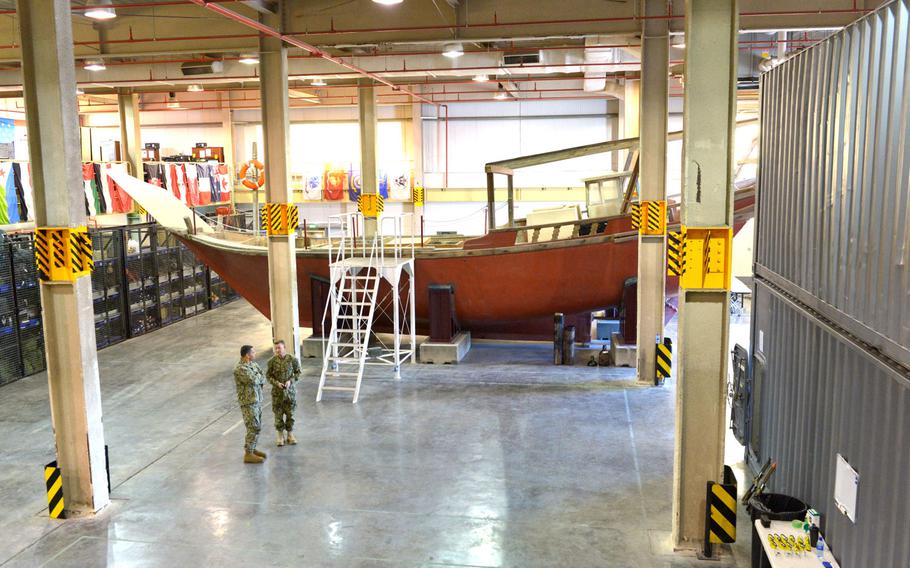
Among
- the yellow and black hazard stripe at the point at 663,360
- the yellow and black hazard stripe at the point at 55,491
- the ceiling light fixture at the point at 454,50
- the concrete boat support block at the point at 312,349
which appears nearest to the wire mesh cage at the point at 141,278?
the concrete boat support block at the point at 312,349

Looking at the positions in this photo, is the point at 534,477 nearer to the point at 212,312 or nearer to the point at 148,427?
the point at 148,427

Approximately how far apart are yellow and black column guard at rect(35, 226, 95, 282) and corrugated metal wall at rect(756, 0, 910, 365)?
23.7 ft

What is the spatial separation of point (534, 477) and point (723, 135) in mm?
4613

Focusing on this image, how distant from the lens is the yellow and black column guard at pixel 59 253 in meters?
7.82

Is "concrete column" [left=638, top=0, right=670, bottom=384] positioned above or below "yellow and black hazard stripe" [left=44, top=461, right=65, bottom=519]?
above

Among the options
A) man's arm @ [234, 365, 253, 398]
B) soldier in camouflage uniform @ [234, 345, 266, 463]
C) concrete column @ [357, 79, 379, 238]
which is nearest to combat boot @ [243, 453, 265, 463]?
soldier in camouflage uniform @ [234, 345, 266, 463]

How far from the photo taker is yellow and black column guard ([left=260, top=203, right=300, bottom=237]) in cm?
1411

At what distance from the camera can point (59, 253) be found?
783 cm

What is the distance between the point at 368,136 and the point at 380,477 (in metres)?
13.9

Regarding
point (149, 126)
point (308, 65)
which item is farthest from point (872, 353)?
point (149, 126)

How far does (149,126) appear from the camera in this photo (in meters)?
35.8

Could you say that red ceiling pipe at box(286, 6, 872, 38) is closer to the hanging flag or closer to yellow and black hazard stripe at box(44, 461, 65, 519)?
the hanging flag

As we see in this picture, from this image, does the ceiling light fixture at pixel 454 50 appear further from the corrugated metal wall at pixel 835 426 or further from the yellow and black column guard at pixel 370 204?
the corrugated metal wall at pixel 835 426

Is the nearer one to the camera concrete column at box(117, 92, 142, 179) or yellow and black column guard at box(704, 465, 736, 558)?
yellow and black column guard at box(704, 465, 736, 558)
